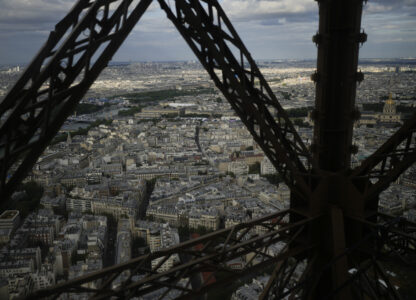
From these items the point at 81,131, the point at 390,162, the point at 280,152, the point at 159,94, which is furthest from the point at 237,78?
the point at 159,94

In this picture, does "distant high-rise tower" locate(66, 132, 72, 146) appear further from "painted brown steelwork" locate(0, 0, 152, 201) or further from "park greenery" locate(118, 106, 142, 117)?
"painted brown steelwork" locate(0, 0, 152, 201)

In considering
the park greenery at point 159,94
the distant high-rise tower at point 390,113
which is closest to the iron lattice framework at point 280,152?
the distant high-rise tower at point 390,113

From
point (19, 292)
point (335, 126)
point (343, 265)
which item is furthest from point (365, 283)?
point (19, 292)

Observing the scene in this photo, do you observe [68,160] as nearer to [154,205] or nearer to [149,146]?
[149,146]

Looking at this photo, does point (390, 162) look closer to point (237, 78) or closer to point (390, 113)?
point (237, 78)

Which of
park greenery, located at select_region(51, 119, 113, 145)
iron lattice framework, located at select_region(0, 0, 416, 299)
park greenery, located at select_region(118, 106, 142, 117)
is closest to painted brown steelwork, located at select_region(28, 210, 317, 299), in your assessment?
iron lattice framework, located at select_region(0, 0, 416, 299)

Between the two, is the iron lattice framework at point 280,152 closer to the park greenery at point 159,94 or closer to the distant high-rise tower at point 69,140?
the distant high-rise tower at point 69,140
